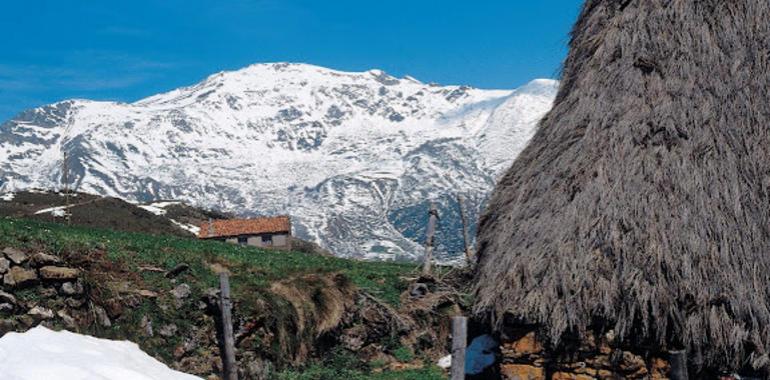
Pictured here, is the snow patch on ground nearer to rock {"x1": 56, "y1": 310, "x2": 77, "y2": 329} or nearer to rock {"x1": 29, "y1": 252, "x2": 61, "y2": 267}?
rock {"x1": 56, "y1": 310, "x2": 77, "y2": 329}

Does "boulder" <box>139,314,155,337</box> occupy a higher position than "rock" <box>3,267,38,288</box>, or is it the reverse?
"rock" <box>3,267,38,288</box>

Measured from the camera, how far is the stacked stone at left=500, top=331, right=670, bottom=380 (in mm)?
10008

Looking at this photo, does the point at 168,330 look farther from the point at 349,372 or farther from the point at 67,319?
the point at 349,372

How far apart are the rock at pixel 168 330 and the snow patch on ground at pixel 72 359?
1167mm

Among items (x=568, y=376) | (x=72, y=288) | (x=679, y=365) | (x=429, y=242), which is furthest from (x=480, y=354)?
(x=72, y=288)

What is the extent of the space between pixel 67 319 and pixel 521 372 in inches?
372

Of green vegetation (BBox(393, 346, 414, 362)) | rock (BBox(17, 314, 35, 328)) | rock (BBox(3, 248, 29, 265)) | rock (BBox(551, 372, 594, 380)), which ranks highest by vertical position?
rock (BBox(3, 248, 29, 265))

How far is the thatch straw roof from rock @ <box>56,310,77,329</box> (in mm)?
8123

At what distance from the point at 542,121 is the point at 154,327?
9.05 metres

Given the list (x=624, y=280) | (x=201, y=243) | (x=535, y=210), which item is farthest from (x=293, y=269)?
(x=624, y=280)

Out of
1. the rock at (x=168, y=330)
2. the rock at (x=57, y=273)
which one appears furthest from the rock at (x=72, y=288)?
the rock at (x=168, y=330)

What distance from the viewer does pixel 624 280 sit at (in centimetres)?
978

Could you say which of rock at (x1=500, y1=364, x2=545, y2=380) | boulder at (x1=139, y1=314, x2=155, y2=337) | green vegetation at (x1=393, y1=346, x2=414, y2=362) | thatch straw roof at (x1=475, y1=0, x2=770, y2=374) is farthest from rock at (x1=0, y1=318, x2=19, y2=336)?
rock at (x1=500, y1=364, x2=545, y2=380)

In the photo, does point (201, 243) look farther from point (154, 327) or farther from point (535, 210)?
point (535, 210)
